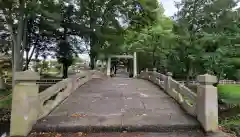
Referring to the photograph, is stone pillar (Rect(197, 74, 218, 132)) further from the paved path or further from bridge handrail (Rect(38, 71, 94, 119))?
bridge handrail (Rect(38, 71, 94, 119))

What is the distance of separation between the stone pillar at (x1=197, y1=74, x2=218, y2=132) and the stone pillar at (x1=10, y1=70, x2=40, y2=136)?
3378 millimetres

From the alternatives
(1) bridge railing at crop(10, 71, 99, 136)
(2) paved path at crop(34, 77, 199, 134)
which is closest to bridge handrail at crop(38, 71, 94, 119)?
(2) paved path at crop(34, 77, 199, 134)

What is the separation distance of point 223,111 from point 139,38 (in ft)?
39.3

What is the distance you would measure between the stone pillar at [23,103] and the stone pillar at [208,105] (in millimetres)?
3378

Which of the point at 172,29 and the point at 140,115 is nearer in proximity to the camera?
the point at 140,115

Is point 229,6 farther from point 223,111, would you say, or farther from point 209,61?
point 223,111

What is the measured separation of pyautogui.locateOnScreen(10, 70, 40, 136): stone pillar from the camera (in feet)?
14.5

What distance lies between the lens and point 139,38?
80.1 ft

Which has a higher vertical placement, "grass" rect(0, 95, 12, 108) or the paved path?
Result: the paved path

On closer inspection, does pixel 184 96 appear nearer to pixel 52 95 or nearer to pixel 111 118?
pixel 111 118

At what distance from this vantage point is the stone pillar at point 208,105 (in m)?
4.73

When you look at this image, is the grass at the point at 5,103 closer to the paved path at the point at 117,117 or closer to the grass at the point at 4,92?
the grass at the point at 4,92

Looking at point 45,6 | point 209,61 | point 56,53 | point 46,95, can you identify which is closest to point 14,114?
point 46,95

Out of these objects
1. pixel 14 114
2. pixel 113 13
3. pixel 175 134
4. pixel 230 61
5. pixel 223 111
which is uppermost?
pixel 113 13
